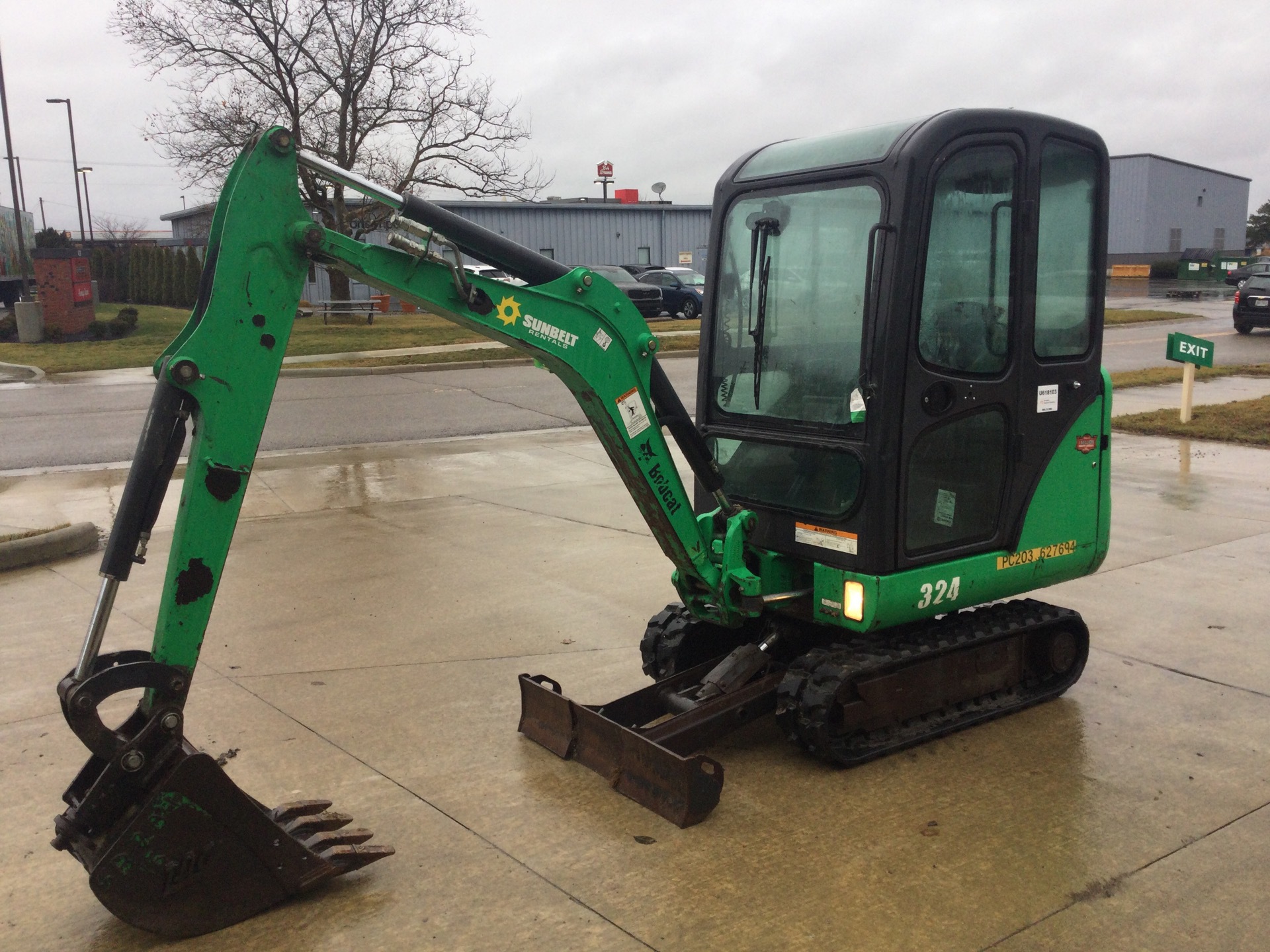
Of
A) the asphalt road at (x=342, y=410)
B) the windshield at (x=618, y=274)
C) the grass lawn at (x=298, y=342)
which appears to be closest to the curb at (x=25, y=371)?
the grass lawn at (x=298, y=342)

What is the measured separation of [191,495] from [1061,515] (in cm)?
359

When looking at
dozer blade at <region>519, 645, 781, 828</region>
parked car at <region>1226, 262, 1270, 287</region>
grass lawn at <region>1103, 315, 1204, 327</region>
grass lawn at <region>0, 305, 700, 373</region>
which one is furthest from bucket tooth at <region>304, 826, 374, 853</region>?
parked car at <region>1226, 262, 1270, 287</region>

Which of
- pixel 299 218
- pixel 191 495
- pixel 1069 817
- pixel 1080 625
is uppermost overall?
pixel 299 218

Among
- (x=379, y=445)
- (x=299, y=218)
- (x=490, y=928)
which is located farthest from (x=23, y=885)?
(x=379, y=445)

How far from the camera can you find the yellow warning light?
14.5 feet

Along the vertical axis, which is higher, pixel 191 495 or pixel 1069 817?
pixel 191 495

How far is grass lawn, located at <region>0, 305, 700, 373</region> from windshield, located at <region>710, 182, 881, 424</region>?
49.0ft

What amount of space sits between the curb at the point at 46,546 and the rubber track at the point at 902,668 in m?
5.62

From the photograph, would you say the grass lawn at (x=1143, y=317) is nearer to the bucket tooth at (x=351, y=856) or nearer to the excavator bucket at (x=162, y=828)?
the bucket tooth at (x=351, y=856)

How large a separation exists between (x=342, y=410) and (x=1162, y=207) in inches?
2434

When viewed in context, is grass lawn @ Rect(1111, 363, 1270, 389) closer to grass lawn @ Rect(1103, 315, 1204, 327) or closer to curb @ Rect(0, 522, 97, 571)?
grass lawn @ Rect(1103, 315, 1204, 327)

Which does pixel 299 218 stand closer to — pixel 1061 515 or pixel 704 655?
pixel 704 655

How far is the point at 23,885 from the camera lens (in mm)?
3678

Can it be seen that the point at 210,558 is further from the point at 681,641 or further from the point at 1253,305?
the point at 1253,305
